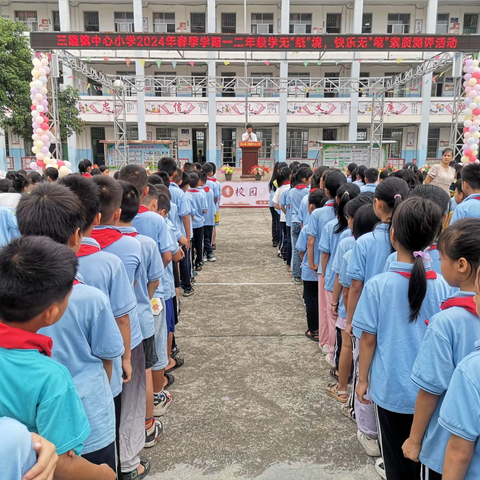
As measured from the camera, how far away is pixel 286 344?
12.2 feet

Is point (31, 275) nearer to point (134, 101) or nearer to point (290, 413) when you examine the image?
point (290, 413)

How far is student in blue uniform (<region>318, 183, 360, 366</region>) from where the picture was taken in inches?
120

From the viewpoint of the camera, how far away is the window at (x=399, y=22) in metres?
21.4

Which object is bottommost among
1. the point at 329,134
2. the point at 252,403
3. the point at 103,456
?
the point at 252,403

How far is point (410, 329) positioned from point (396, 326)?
6 centimetres

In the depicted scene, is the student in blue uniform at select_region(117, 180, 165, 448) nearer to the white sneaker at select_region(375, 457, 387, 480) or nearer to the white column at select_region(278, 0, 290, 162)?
the white sneaker at select_region(375, 457, 387, 480)

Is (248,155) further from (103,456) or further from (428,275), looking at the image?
(103,456)

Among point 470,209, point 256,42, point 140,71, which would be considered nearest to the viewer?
point 470,209

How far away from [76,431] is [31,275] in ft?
1.33

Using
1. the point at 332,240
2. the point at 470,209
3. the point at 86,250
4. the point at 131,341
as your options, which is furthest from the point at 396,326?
the point at 470,209

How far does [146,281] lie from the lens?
2344 mm

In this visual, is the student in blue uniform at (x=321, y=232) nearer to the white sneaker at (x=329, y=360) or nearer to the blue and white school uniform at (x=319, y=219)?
the blue and white school uniform at (x=319, y=219)

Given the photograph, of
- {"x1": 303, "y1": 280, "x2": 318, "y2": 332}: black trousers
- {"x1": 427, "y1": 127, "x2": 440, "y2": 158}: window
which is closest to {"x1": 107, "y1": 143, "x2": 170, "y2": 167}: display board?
{"x1": 303, "y1": 280, "x2": 318, "y2": 332}: black trousers

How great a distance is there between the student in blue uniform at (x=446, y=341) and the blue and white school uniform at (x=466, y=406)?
0.51 feet
